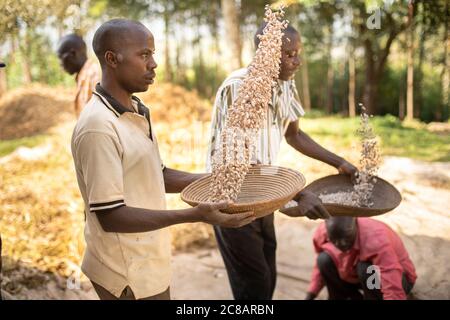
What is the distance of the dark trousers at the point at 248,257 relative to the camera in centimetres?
262

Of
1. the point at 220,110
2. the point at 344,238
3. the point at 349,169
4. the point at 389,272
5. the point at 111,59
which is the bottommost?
the point at 389,272

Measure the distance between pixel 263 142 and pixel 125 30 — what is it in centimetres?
106

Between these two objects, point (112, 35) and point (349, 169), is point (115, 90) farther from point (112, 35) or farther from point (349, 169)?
point (349, 169)

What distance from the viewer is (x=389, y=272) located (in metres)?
2.88

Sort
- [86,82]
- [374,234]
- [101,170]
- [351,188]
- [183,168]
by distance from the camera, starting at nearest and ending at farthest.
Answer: [101,170], [351,188], [374,234], [86,82], [183,168]

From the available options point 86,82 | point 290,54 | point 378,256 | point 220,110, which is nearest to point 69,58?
point 86,82

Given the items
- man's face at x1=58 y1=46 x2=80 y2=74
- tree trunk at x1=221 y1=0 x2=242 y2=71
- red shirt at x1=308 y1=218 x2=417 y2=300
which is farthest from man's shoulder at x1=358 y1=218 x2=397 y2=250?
tree trunk at x1=221 y1=0 x2=242 y2=71

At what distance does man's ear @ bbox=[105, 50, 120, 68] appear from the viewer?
1.69 m

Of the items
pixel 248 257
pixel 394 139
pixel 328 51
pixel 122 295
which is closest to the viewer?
pixel 122 295

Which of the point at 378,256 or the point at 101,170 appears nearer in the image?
the point at 101,170

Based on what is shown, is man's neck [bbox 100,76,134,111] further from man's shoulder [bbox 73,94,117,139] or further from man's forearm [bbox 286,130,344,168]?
man's forearm [bbox 286,130,344,168]

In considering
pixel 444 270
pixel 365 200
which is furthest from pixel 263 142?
pixel 444 270

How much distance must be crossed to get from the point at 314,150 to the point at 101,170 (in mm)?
1483

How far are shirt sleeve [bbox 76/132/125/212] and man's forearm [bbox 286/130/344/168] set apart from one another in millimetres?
1410
